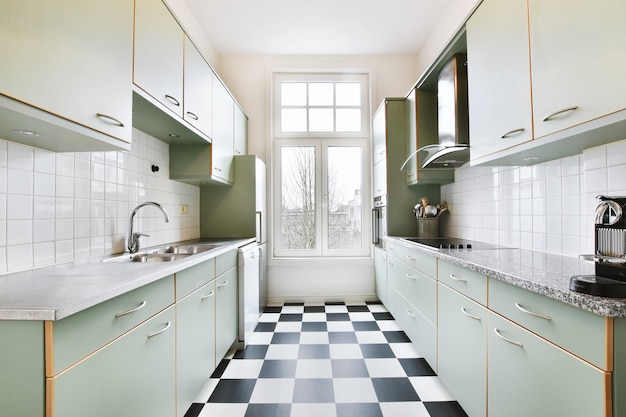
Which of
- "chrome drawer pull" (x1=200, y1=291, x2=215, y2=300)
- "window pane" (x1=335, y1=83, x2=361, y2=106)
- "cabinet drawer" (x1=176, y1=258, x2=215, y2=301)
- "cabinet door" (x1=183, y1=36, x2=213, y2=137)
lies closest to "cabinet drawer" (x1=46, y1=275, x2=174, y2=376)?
"cabinet drawer" (x1=176, y1=258, x2=215, y2=301)

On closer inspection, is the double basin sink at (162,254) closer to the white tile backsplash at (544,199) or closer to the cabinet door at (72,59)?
the cabinet door at (72,59)

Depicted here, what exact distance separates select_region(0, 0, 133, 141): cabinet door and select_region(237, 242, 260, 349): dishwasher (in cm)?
138

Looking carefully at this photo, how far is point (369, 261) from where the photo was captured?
3.61 m

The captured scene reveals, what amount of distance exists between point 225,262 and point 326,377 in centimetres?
106

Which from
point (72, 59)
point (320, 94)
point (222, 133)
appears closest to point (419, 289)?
point (222, 133)

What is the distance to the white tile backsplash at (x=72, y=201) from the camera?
3.95 ft

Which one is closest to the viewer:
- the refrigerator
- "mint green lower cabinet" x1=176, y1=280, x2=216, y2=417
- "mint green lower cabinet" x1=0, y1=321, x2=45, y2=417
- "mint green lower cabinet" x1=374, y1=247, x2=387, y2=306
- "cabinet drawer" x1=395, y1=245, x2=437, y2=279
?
"mint green lower cabinet" x1=0, y1=321, x2=45, y2=417

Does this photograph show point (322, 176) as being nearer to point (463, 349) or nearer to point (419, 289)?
point (419, 289)

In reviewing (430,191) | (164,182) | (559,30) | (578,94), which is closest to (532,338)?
(578,94)

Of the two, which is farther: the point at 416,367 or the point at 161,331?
the point at 416,367

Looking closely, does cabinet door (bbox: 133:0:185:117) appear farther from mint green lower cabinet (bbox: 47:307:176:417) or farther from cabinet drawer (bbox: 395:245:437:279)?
cabinet drawer (bbox: 395:245:437:279)

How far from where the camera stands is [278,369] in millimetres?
2061

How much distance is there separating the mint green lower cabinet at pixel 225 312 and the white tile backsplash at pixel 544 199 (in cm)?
204

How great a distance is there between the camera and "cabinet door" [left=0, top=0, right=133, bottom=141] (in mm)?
884
